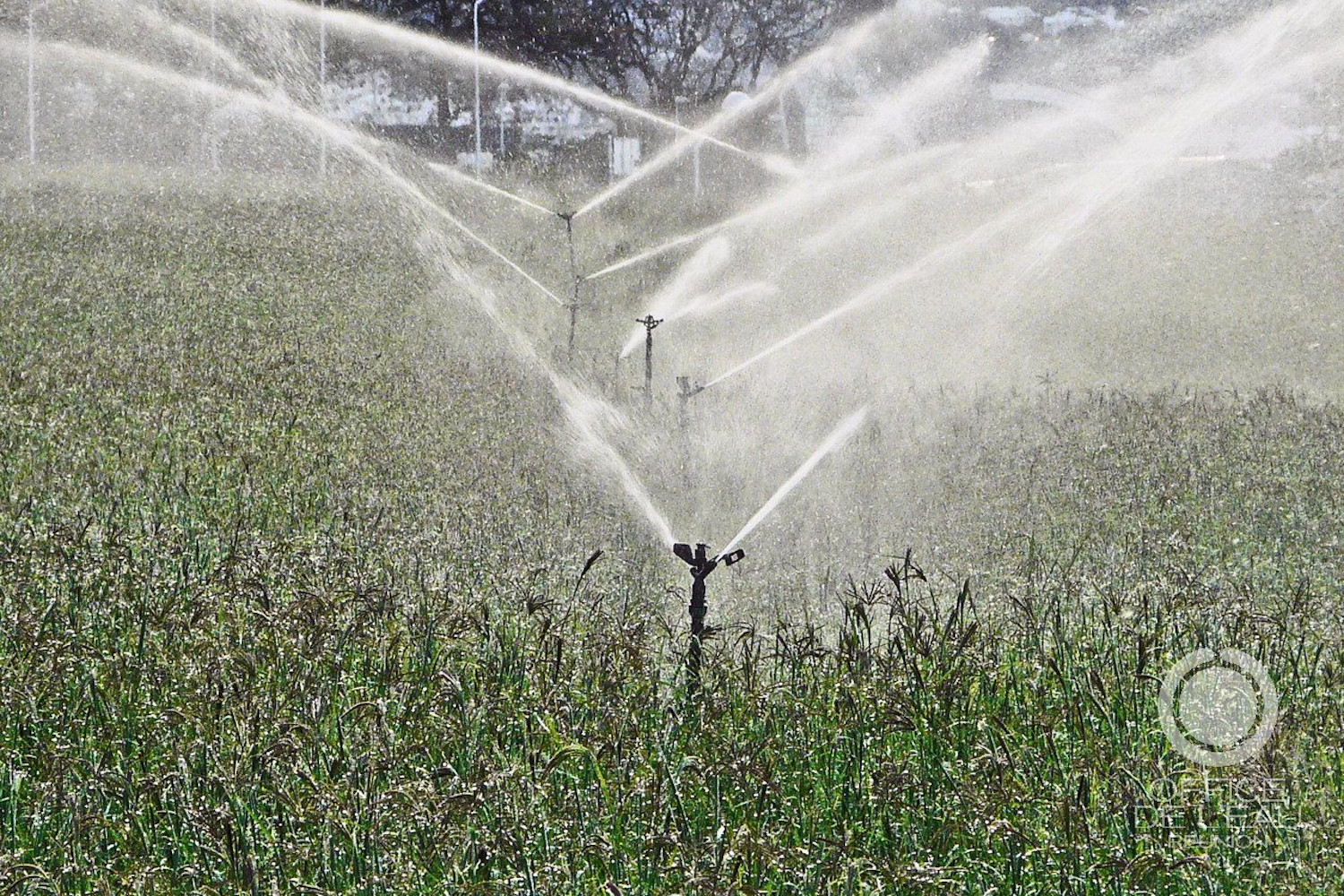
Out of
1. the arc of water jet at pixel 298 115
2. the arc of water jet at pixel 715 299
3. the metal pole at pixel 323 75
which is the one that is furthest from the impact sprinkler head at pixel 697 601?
the metal pole at pixel 323 75

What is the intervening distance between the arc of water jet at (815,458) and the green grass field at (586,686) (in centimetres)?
60

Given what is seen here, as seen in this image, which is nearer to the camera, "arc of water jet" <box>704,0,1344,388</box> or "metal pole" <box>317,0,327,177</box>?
"arc of water jet" <box>704,0,1344,388</box>

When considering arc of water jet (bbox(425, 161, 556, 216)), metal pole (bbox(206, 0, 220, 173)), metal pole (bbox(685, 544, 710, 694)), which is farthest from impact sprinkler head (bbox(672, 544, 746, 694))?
metal pole (bbox(206, 0, 220, 173))

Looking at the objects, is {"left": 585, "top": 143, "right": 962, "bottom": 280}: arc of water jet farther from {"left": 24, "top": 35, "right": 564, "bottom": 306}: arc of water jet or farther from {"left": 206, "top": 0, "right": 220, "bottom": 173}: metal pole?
{"left": 206, "top": 0, "right": 220, "bottom": 173}: metal pole

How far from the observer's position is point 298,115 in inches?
1268

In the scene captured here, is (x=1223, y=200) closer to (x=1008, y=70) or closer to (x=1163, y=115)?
(x=1163, y=115)

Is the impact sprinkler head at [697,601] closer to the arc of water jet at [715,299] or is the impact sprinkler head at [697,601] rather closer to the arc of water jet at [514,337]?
the arc of water jet at [514,337]

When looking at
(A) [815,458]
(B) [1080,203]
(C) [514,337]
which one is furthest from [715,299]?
(B) [1080,203]

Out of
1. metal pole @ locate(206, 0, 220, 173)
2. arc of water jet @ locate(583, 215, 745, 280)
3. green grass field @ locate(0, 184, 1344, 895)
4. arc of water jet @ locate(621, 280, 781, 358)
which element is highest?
metal pole @ locate(206, 0, 220, 173)

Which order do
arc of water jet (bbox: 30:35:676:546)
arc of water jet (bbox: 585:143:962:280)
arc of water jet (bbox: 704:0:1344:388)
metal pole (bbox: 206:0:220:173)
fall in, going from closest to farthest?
arc of water jet (bbox: 30:35:676:546)
arc of water jet (bbox: 704:0:1344:388)
arc of water jet (bbox: 585:143:962:280)
metal pole (bbox: 206:0:220:173)

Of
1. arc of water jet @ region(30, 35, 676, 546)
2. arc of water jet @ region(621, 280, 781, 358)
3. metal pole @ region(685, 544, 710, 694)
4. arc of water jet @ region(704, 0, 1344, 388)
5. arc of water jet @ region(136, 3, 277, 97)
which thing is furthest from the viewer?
arc of water jet @ region(136, 3, 277, 97)

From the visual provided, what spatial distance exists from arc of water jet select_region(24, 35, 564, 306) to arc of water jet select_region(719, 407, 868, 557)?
11256 mm

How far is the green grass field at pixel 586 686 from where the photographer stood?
10.7ft

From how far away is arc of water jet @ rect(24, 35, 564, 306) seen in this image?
2536cm
